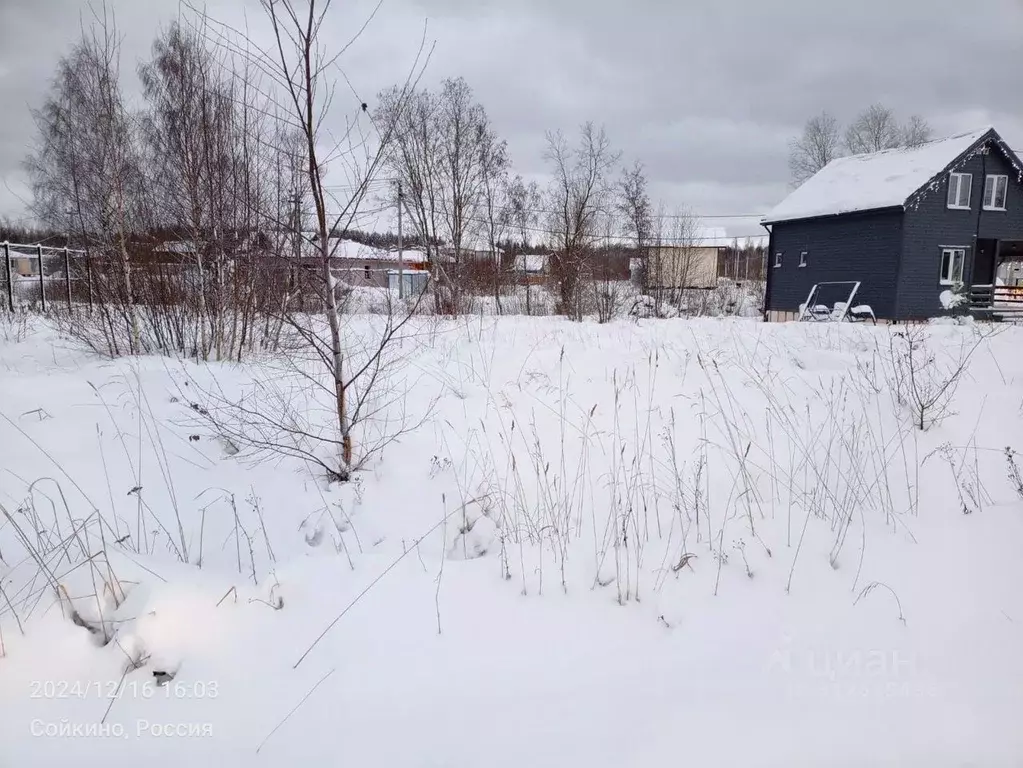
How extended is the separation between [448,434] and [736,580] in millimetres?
2554

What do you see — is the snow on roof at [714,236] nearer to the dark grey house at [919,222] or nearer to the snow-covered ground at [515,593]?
the dark grey house at [919,222]

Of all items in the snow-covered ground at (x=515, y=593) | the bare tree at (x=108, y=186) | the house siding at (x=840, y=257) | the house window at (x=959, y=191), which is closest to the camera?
the snow-covered ground at (x=515, y=593)

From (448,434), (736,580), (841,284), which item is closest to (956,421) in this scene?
Answer: (736,580)

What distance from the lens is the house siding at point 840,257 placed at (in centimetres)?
1820

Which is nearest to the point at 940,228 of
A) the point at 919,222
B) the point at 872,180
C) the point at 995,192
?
the point at 919,222

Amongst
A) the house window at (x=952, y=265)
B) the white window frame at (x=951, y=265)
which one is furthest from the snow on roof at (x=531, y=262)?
the house window at (x=952, y=265)

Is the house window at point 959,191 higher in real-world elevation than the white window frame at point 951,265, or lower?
higher

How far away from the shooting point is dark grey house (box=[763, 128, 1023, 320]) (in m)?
17.9

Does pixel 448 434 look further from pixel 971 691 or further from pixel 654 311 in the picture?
pixel 654 311

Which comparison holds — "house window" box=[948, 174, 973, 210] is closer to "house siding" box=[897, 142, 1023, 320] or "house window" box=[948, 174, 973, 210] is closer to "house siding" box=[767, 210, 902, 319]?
"house siding" box=[897, 142, 1023, 320]

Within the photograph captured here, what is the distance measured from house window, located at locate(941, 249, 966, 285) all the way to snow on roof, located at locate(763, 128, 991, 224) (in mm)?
2779

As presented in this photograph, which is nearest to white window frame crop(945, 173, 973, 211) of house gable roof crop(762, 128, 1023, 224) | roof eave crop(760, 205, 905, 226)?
house gable roof crop(762, 128, 1023, 224)

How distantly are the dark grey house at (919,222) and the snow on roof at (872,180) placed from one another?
50mm

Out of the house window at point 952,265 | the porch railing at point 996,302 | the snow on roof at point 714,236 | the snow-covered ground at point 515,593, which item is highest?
the snow on roof at point 714,236
